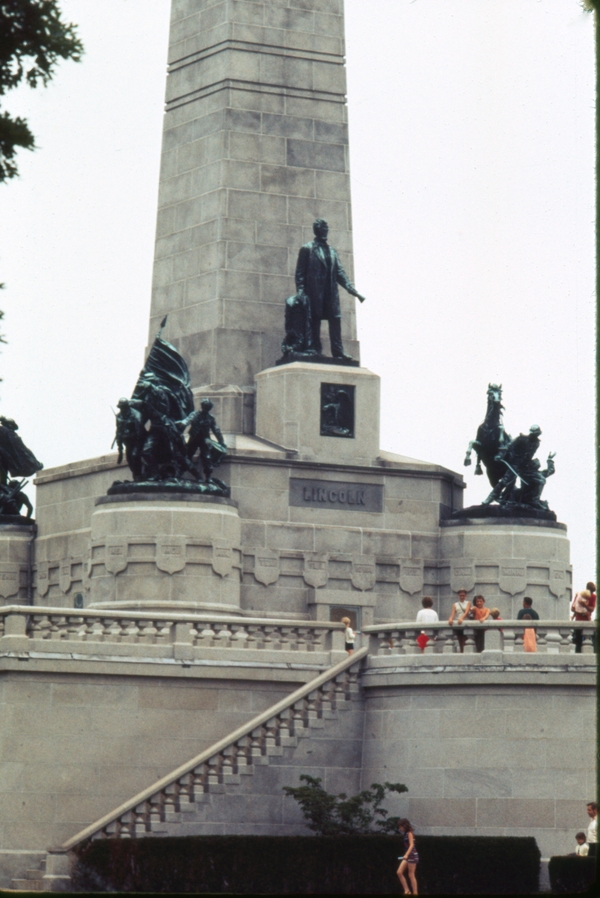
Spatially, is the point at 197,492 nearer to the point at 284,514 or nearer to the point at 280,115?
the point at 284,514

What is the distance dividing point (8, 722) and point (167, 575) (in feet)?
20.4

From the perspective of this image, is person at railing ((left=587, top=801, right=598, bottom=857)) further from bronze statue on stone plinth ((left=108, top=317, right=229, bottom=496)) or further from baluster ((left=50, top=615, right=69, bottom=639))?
bronze statue on stone plinth ((left=108, top=317, right=229, bottom=496))

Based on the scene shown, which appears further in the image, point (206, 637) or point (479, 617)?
point (206, 637)

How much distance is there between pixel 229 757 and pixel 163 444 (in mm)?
8098

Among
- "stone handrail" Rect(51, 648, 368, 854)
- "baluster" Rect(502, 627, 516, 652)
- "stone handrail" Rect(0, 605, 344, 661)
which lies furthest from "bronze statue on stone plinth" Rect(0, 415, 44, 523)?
"baluster" Rect(502, 627, 516, 652)

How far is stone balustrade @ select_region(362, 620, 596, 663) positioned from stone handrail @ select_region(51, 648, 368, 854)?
Answer: 0.46 metres

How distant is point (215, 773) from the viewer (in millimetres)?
38375

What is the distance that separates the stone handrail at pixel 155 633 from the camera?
129 feet

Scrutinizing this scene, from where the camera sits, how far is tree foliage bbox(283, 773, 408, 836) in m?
38.2

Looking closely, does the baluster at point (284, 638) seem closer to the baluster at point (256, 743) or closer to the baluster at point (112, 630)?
the baluster at point (256, 743)

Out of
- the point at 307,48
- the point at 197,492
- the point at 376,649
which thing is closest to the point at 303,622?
the point at 376,649

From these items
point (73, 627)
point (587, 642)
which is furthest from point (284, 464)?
point (587, 642)

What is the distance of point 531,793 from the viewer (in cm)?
3822

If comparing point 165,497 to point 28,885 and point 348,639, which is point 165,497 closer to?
point 348,639
